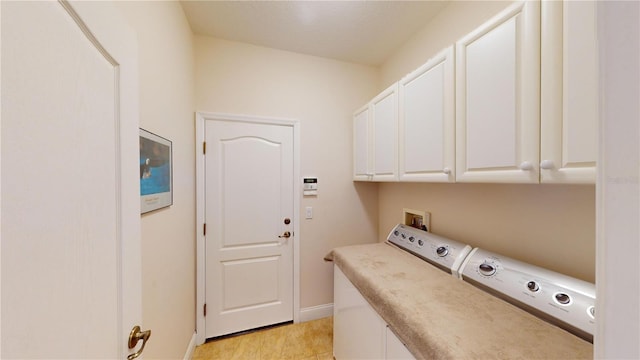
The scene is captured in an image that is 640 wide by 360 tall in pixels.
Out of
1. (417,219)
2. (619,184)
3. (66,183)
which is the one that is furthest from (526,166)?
(66,183)

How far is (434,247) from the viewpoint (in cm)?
146

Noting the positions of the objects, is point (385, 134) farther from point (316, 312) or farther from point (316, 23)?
point (316, 312)

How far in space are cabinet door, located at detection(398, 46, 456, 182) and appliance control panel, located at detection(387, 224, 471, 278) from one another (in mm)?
444

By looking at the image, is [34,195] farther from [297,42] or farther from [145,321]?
[297,42]

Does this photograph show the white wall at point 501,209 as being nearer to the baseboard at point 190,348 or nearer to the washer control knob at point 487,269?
the washer control knob at point 487,269

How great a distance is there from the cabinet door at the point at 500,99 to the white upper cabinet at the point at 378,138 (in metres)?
0.52

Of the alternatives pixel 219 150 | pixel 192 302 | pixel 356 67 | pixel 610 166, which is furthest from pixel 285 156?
pixel 610 166

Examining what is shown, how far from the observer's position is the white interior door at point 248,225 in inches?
80.5

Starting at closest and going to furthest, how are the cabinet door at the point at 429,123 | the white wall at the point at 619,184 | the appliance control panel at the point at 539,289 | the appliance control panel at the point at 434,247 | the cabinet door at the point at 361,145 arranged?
1. the white wall at the point at 619,184
2. the appliance control panel at the point at 539,289
3. the cabinet door at the point at 429,123
4. the appliance control panel at the point at 434,247
5. the cabinet door at the point at 361,145

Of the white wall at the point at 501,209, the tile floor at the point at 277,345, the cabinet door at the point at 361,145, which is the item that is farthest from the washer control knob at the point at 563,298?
the tile floor at the point at 277,345

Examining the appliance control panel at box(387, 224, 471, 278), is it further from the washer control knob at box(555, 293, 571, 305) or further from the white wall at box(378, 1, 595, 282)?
the washer control knob at box(555, 293, 571, 305)

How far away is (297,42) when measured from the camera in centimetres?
208

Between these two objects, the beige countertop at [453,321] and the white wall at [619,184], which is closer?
the white wall at [619,184]

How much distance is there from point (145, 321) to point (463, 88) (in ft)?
6.18
